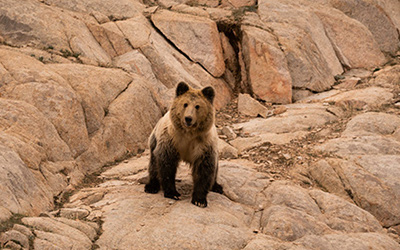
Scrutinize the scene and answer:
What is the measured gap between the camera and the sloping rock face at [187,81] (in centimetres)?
607

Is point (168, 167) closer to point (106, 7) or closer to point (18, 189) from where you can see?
point (18, 189)

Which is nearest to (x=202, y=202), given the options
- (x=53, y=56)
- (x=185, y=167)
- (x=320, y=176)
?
(x=185, y=167)

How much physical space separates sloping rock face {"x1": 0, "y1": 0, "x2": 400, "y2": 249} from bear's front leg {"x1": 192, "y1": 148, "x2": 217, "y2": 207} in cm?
34

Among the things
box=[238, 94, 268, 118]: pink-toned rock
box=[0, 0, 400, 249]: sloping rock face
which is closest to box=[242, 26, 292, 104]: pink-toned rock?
box=[0, 0, 400, 249]: sloping rock face

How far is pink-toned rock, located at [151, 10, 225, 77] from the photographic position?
1323cm

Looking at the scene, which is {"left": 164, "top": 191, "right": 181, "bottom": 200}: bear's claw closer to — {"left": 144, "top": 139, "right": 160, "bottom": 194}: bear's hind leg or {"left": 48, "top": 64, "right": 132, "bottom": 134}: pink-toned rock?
{"left": 144, "top": 139, "right": 160, "bottom": 194}: bear's hind leg

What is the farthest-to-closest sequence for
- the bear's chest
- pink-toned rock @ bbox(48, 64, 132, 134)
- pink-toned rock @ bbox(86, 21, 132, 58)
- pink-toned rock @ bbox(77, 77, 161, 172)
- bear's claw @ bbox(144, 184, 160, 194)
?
pink-toned rock @ bbox(86, 21, 132, 58) → pink-toned rock @ bbox(48, 64, 132, 134) → pink-toned rock @ bbox(77, 77, 161, 172) → bear's claw @ bbox(144, 184, 160, 194) → the bear's chest

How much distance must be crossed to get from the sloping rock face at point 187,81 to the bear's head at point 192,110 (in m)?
1.21

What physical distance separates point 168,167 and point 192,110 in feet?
3.18

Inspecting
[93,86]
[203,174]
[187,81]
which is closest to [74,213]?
[203,174]

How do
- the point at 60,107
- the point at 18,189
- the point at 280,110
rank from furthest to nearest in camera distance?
1. the point at 280,110
2. the point at 60,107
3. the point at 18,189

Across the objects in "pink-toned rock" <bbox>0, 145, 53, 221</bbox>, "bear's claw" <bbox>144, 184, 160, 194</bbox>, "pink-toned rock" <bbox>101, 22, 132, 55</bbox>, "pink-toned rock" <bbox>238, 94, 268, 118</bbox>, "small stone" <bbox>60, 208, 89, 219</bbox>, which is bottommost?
"pink-toned rock" <bbox>238, 94, 268, 118</bbox>

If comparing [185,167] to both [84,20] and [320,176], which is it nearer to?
[320,176]

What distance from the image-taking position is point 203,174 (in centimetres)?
633
